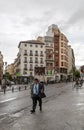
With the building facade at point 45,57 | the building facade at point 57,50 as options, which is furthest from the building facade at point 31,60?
the building facade at point 57,50

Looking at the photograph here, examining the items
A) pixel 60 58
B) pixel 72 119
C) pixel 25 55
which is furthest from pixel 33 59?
pixel 72 119

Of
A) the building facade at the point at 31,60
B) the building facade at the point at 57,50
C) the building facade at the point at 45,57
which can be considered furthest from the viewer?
the building facade at the point at 57,50

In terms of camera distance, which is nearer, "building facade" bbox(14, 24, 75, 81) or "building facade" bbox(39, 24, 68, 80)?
"building facade" bbox(14, 24, 75, 81)

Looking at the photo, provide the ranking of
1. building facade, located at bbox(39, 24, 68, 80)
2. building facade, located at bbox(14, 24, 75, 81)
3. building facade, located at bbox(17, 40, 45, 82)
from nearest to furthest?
building facade, located at bbox(17, 40, 45, 82) < building facade, located at bbox(14, 24, 75, 81) < building facade, located at bbox(39, 24, 68, 80)

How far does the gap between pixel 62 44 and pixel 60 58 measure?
6258 mm

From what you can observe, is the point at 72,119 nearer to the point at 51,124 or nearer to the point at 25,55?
the point at 51,124

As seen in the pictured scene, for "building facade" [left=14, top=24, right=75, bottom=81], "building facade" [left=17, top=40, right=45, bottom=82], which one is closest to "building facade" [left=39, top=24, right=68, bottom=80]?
"building facade" [left=14, top=24, right=75, bottom=81]

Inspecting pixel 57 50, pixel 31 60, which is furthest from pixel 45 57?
pixel 57 50

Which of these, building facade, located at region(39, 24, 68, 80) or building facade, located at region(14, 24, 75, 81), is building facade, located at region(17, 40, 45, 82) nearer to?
building facade, located at region(14, 24, 75, 81)

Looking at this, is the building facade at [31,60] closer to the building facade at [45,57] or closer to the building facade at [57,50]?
the building facade at [45,57]

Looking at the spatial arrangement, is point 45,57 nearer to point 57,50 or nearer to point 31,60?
point 31,60

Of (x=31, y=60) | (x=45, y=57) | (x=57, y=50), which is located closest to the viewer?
(x=31, y=60)

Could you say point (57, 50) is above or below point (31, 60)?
above

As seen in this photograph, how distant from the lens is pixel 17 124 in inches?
494
